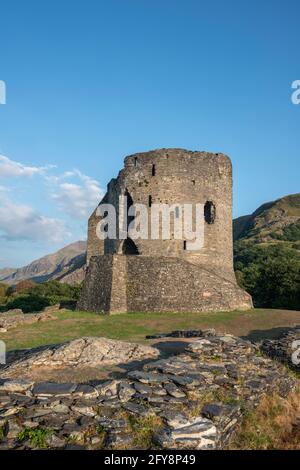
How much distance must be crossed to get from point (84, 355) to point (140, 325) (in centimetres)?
760

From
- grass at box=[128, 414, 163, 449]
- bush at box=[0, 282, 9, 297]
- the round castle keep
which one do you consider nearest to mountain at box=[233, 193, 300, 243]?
bush at box=[0, 282, 9, 297]

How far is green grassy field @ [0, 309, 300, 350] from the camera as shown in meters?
13.0

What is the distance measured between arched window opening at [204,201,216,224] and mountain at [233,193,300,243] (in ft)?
146

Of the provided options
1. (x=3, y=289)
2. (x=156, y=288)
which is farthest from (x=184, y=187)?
(x=3, y=289)

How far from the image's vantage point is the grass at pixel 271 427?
5.22m

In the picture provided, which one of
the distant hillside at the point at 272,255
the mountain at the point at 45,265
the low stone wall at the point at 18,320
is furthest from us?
the mountain at the point at 45,265

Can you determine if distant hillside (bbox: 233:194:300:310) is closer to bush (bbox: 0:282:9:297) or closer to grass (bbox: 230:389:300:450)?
grass (bbox: 230:389:300:450)

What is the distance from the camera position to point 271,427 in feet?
18.8

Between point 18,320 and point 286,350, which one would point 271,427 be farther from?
point 18,320

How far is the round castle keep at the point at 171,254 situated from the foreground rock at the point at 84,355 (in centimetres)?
963

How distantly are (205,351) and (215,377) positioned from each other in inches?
55.5

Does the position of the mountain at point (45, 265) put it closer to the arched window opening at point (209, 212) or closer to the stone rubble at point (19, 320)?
the arched window opening at point (209, 212)
